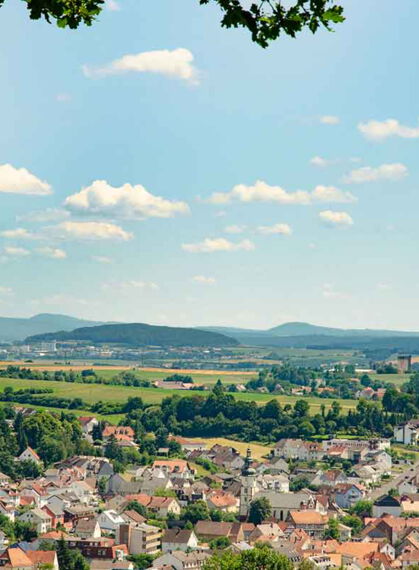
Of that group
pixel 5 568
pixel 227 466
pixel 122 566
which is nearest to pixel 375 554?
pixel 122 566

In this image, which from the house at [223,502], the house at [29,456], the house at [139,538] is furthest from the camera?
the house at [29,456]

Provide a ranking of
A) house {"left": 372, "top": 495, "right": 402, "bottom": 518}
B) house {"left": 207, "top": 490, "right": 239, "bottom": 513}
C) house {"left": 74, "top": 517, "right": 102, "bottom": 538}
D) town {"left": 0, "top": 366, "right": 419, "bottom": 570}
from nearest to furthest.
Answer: town {"left": 0, "top": 366, "right": 419, "bottom": 570} → house {"left": 74, "top": 517, "right": 102, "bottom": 538} → house {"left": 372, "top": 495, "right": 402, "bottom": 518} → house {"left": 207, "top": 490, "right": 239, "bottom": 513}

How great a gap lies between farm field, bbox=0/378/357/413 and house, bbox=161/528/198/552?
164 ft

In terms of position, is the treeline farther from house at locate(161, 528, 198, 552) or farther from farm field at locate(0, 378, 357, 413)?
house at locate(161, 528, 198, 552)

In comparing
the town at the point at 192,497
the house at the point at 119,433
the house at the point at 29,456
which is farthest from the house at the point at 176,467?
the house at the point at 29,456

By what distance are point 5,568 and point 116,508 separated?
20.8 meters

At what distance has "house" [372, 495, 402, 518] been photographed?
263ft

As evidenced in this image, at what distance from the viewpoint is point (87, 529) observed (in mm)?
71438

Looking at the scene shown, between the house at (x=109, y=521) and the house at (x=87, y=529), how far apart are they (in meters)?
0.66

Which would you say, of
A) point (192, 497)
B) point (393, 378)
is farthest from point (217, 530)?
point (393, 378)

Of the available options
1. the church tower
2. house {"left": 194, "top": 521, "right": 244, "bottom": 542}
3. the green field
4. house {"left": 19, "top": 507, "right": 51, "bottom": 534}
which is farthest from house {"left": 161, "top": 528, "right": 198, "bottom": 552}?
the green field

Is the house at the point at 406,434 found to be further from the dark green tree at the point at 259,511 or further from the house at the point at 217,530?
the house at the point at 217,530

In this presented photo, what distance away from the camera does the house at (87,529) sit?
70750 mm

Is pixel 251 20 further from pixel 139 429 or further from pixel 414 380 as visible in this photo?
pixel 414 380
